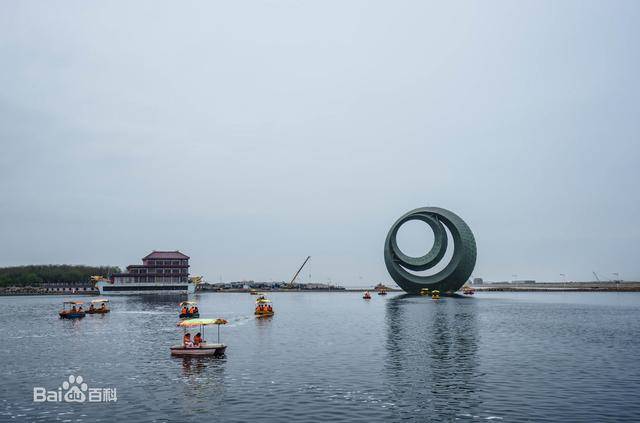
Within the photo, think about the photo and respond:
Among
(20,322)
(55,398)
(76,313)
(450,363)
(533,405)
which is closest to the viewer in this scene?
(533,405)

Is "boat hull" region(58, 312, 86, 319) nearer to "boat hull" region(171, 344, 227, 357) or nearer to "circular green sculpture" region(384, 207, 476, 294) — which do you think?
"boat hull" region(171, 344, 227, 357)

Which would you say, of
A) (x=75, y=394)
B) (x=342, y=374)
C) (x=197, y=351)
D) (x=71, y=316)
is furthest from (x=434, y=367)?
(x=71, y=316)

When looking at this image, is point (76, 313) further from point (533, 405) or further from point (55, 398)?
point (533, 405)

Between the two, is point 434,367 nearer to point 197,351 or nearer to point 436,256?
point 197,351

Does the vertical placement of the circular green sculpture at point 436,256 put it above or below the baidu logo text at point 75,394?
above

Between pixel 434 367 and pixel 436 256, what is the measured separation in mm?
115074

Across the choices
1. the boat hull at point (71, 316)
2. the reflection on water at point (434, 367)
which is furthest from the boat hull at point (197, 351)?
the boat hull at point (71, 316)

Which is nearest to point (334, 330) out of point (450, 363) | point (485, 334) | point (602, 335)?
point (485, 334)

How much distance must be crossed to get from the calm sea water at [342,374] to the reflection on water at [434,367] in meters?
0.12

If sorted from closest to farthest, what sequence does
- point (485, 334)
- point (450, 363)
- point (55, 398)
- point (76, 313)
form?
point (55, 398) → point (450, 363) → point (485, 334) → point (76, 313)

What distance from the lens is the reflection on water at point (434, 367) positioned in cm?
3152

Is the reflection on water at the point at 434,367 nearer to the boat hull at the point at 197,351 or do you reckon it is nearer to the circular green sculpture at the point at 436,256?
the boat hull at the point at 197,351

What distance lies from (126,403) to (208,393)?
5.14m

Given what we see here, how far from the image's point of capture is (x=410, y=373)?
1582 inches
